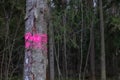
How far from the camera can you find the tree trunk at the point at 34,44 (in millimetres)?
1434

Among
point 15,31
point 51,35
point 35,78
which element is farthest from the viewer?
point 15,31

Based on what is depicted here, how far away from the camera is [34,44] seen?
1458 mm

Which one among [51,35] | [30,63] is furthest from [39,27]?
[51,35]

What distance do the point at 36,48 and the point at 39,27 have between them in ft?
0.43

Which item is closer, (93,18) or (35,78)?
(35,78)

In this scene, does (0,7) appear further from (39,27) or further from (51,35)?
(39,27)

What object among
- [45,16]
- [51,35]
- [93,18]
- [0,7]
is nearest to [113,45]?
[93,18]

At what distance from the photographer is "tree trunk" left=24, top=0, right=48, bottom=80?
1434mm

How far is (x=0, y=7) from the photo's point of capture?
816 centimetres

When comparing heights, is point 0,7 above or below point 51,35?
above

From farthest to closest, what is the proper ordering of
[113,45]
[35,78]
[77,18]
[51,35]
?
[113,45] → [77,18] → [51,35] → [35,78]

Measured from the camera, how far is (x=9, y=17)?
8.41 metres

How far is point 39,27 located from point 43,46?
0.12 m

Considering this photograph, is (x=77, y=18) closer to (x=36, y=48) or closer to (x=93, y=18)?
A: (x=93, y=18)
